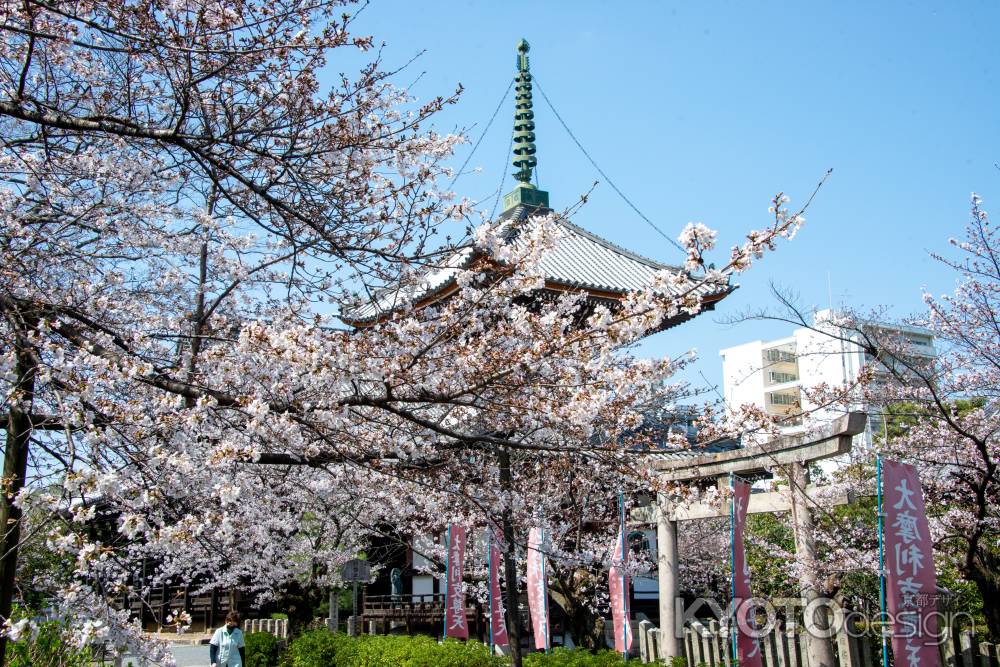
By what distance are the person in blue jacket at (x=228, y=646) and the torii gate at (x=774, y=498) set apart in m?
5.50

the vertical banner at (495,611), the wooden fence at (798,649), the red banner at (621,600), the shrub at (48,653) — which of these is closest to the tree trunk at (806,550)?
the wooden fence at (798,649)

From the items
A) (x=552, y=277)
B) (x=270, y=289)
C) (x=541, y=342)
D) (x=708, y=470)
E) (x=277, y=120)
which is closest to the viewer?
(x=277, y=120)

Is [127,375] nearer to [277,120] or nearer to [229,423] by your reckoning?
[229,423]

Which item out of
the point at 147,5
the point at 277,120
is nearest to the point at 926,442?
the point at 277,120

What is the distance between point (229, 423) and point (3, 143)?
7.01 feet

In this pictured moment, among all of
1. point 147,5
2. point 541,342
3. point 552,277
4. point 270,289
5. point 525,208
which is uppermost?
point 525,208

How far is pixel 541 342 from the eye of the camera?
5473mm

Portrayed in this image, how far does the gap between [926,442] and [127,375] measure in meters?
10.5

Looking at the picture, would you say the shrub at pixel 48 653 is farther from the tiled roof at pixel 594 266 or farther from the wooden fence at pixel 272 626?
the wooden fence at pixel 272 626

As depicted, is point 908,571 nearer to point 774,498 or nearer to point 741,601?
point 741,601

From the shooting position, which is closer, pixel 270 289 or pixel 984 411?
pixel 270 289

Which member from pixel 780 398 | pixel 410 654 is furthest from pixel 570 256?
pixel 780 398

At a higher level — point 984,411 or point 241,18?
point 241,18

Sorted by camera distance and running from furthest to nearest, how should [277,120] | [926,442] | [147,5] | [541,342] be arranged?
[926,442]
[541,342]
[277,120]
[147,5]
